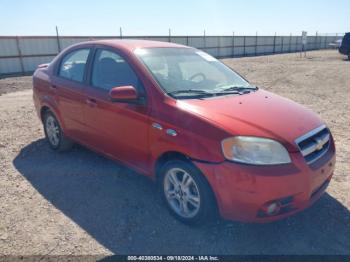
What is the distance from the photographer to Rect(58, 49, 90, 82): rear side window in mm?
4309

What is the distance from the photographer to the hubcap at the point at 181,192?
10.1 ft

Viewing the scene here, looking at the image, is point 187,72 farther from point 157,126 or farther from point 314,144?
point 314,144

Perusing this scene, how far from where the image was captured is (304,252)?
2.84 meters

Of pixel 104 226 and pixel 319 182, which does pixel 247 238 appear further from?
pixel 104 226

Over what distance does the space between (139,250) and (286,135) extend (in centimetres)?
166

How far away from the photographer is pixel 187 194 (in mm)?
3141

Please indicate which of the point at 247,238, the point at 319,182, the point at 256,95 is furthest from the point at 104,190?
the point at 319,182

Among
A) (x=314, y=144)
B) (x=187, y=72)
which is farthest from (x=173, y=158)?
(x=314, y=144)

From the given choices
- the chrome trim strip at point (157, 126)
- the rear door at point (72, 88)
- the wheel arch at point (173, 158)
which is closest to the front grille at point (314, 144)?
the wheel arch at point (173, 158)

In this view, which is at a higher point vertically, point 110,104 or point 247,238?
point 110,104

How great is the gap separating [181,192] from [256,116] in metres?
1.05

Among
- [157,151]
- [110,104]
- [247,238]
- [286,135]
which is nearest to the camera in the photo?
[286,135]

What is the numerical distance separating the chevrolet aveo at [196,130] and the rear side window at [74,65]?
1.0 inches

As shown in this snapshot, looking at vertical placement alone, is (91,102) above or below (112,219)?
above
